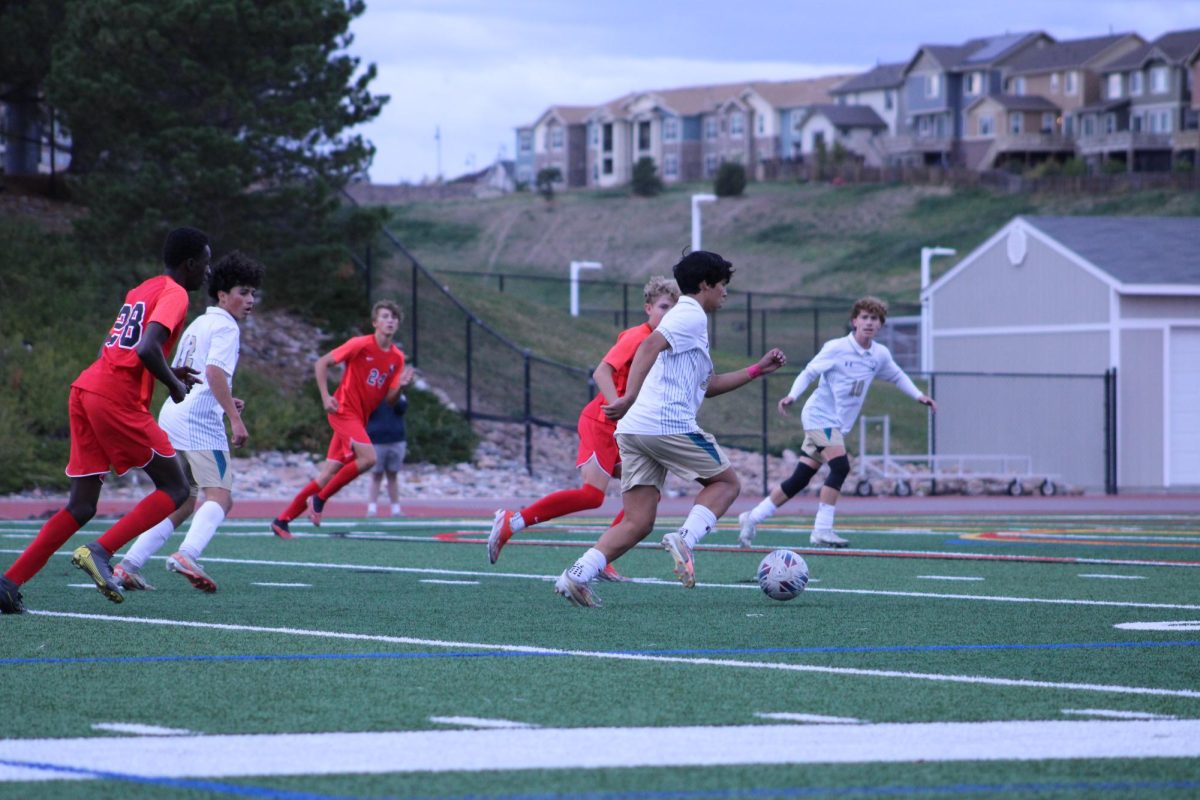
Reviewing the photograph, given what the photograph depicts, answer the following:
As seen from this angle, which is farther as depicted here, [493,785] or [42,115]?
[42,115]

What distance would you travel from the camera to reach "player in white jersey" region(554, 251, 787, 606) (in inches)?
369

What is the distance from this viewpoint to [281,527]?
15.5 m

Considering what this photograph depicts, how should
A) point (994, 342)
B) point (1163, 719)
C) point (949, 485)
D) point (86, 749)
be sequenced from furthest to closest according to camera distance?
point (994, 342), point (949, 485), point (1163, 719), point (86, 749)

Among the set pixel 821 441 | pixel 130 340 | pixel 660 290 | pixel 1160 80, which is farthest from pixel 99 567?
pixel 1160 80

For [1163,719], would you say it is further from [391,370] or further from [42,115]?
[42,115]

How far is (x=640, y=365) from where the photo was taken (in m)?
9.39

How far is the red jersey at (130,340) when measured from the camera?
355 inches

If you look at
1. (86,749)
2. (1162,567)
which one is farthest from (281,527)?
(86,749)

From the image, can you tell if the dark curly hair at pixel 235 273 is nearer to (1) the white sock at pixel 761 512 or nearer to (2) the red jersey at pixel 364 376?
(1) the white sock at pixel 761 512

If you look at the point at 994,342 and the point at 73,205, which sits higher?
the point at 73,205

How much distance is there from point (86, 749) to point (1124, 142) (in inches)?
4008

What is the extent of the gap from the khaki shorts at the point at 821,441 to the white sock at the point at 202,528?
5.65 metres

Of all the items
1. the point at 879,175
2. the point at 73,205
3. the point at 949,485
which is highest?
the point at 879,175

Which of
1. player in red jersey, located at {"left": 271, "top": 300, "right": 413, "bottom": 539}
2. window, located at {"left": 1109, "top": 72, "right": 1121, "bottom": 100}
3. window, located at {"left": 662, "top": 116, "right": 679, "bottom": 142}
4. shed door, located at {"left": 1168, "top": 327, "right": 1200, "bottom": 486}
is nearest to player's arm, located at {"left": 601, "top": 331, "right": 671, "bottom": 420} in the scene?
player in red jersey, located at {"left": 271, "top": 300, "right": 413, "bottom": 539}
